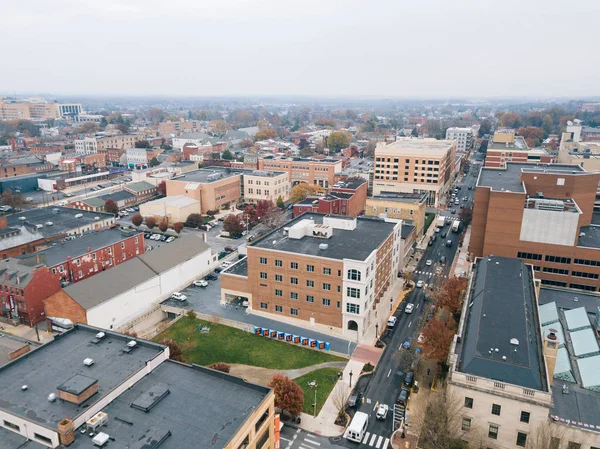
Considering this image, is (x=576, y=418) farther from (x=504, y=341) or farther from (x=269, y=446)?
(x=269, y=446)

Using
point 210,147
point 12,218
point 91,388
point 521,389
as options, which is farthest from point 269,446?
point 210,147

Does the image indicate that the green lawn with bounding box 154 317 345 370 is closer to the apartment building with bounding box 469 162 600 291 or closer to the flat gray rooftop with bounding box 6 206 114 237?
the apartment building with bounding box 469 162 600 291

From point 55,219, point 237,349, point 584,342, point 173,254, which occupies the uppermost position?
point 55,219

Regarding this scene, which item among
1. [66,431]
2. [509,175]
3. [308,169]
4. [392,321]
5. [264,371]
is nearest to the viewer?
[66,431]

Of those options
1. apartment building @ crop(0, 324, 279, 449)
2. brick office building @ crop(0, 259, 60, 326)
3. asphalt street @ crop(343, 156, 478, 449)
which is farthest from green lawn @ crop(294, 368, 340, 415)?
brick office building @ crop(0, 259, 60, 326)

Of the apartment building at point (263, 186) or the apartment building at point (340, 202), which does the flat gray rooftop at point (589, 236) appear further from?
the apartment building at point (263, 186)

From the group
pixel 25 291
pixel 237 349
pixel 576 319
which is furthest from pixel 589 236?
pixel 25 291

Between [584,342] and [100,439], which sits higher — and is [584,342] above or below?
below

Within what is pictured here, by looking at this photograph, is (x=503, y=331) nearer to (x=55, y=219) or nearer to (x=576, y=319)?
(x=576, y=319)
